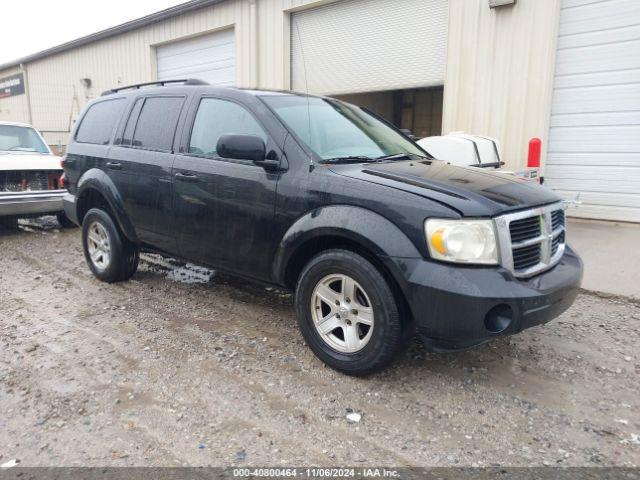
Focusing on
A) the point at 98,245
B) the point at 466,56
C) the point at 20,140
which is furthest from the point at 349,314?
the point at 20,140

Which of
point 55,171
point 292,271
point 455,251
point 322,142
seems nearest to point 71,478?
point 292,271

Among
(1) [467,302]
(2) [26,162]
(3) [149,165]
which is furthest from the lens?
(2) [26,162]

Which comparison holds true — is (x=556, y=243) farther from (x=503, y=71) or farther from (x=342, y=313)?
(x=503, y=71)

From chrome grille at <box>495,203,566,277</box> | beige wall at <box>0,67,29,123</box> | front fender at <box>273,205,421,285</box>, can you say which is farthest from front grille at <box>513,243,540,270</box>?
beige wall at <box>0,67,29,123</box>

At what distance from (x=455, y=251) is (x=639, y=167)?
621cm

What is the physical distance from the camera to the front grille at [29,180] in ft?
24.6

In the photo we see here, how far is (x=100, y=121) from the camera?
5.38 metres

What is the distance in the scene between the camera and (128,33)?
50.6 feet

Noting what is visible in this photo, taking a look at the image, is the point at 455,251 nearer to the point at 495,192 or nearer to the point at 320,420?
the point at 495,192

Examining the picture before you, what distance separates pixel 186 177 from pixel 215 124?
49 cm

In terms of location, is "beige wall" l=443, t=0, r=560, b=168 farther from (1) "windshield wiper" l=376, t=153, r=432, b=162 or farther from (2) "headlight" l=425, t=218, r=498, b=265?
(2) "headlight" l=425, t=218, r=498, b=265

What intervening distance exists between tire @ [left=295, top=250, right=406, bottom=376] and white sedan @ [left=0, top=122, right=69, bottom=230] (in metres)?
5.25

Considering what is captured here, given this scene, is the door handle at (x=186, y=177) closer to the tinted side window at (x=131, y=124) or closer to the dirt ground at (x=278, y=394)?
the tinted side window at (x=131, y=124)

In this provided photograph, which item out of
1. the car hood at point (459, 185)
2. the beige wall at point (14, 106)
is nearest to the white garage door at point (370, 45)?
the car hood at point (459, 185)
